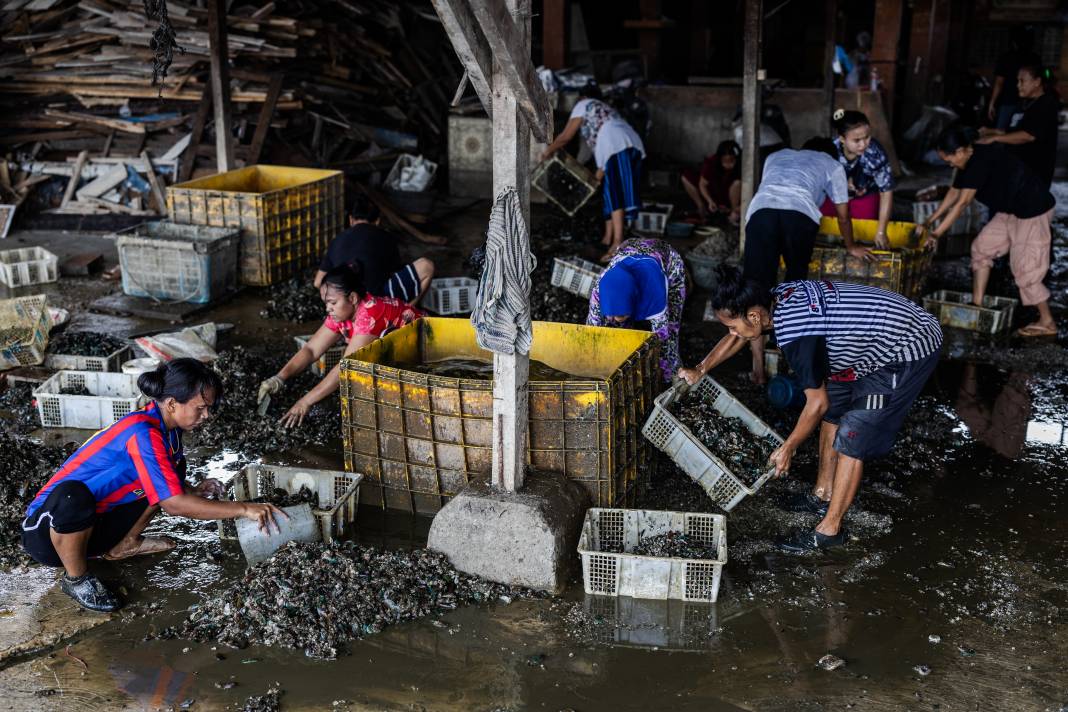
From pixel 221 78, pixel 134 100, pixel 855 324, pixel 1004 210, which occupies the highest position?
pixel 221 78

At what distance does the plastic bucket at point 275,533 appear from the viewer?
4871mm

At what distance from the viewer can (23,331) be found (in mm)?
7312

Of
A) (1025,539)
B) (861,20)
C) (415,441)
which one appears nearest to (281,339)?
(415,441)

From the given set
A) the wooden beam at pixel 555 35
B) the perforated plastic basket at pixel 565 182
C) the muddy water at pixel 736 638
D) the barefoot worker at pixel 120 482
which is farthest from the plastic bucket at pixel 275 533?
the wooden beam at pixel 555 35

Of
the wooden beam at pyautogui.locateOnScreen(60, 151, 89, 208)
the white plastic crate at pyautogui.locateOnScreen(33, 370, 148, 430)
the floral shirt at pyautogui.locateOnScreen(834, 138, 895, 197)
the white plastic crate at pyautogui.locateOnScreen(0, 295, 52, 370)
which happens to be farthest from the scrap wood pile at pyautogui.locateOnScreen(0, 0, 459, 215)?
the floral shirt at pyautogui.locateOnScreen(834, 138, 895, 197)

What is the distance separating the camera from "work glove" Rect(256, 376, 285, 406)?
257 inches

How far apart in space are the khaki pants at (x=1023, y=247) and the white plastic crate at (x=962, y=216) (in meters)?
2.20

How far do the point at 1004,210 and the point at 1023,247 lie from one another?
368mm

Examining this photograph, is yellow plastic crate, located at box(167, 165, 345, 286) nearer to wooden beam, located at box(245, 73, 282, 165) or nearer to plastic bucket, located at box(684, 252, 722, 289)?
wooden beam, located at box(245, 73, 282, 165)

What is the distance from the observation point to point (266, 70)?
40.6 ft

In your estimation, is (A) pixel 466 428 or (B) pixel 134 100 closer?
(A) pixel 466 428

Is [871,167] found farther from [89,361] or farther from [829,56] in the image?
[89,361]

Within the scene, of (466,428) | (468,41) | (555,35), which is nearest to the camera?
(468,41)

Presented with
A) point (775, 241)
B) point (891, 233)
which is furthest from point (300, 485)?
point (891, 233)
